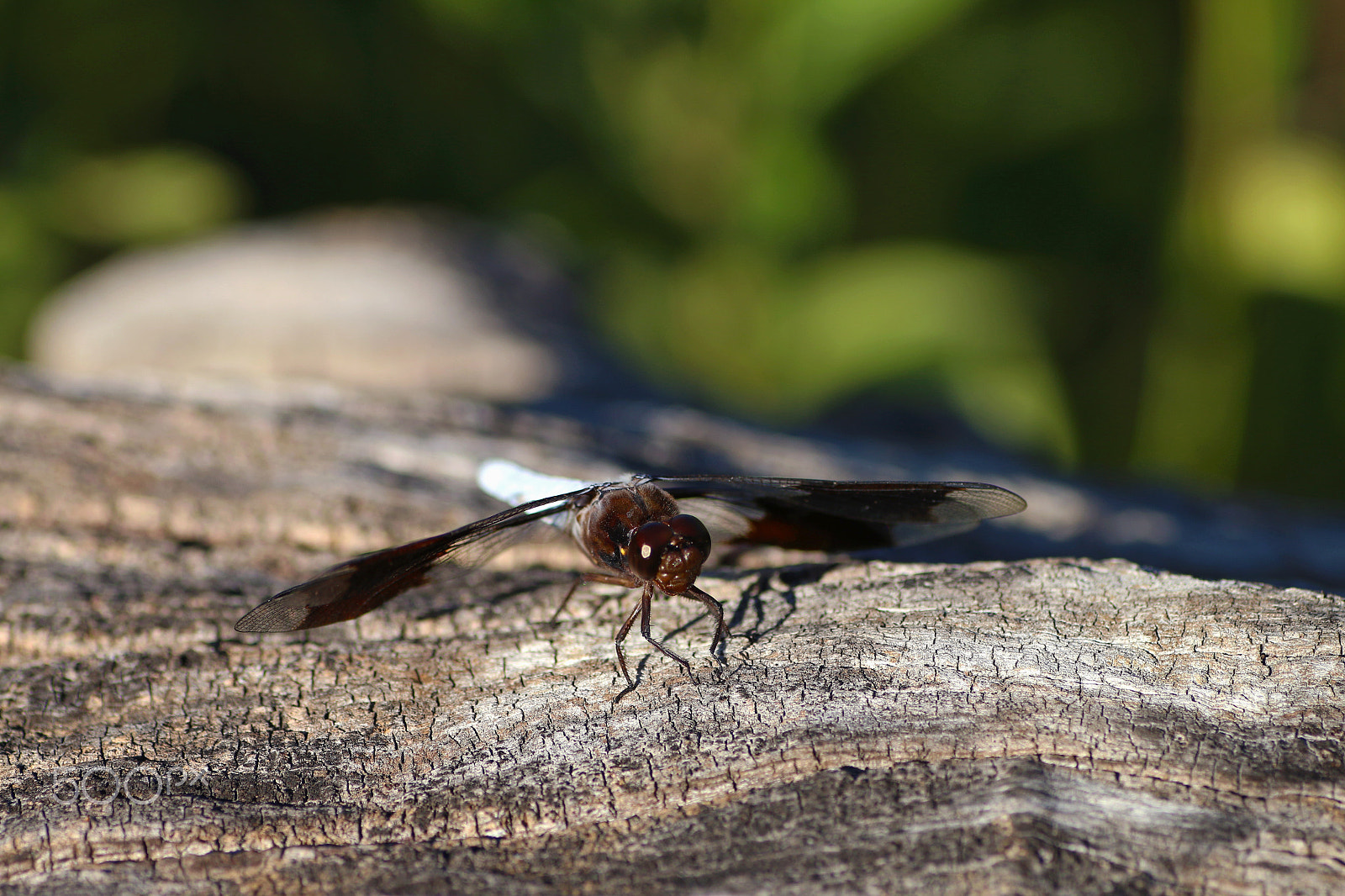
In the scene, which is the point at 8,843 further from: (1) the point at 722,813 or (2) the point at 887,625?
(2) the point at 887,625

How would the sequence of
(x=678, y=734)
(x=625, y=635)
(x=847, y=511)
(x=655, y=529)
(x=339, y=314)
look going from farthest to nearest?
(x=339, y=314)
(x=847, y=511)
(x=655, y=529)
(x=625, y=635)
(x=678, y=734)

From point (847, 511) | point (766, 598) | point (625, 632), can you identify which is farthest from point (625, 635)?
point (847, 511)

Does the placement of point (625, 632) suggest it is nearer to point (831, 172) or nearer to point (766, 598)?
point (766, 598)

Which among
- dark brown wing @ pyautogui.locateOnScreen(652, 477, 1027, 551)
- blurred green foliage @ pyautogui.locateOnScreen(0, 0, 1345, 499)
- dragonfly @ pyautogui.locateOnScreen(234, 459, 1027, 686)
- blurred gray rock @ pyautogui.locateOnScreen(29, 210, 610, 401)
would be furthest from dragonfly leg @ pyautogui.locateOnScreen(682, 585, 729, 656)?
blurred green foliage @ pyautogui.locateOnScreen(0, 0, 1345, 499)

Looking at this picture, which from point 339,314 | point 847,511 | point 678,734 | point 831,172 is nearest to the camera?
point 678,734

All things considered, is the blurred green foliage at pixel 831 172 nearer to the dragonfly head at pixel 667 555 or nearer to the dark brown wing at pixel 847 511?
the dark brown wing at pixel 847 511

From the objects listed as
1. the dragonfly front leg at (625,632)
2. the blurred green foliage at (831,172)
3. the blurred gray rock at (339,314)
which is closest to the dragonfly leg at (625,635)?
the dragonfly front leg at (625,632)

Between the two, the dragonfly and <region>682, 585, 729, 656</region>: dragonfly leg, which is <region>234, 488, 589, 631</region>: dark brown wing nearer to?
the dragonfly

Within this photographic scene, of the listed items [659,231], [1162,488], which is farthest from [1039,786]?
[659,231]
